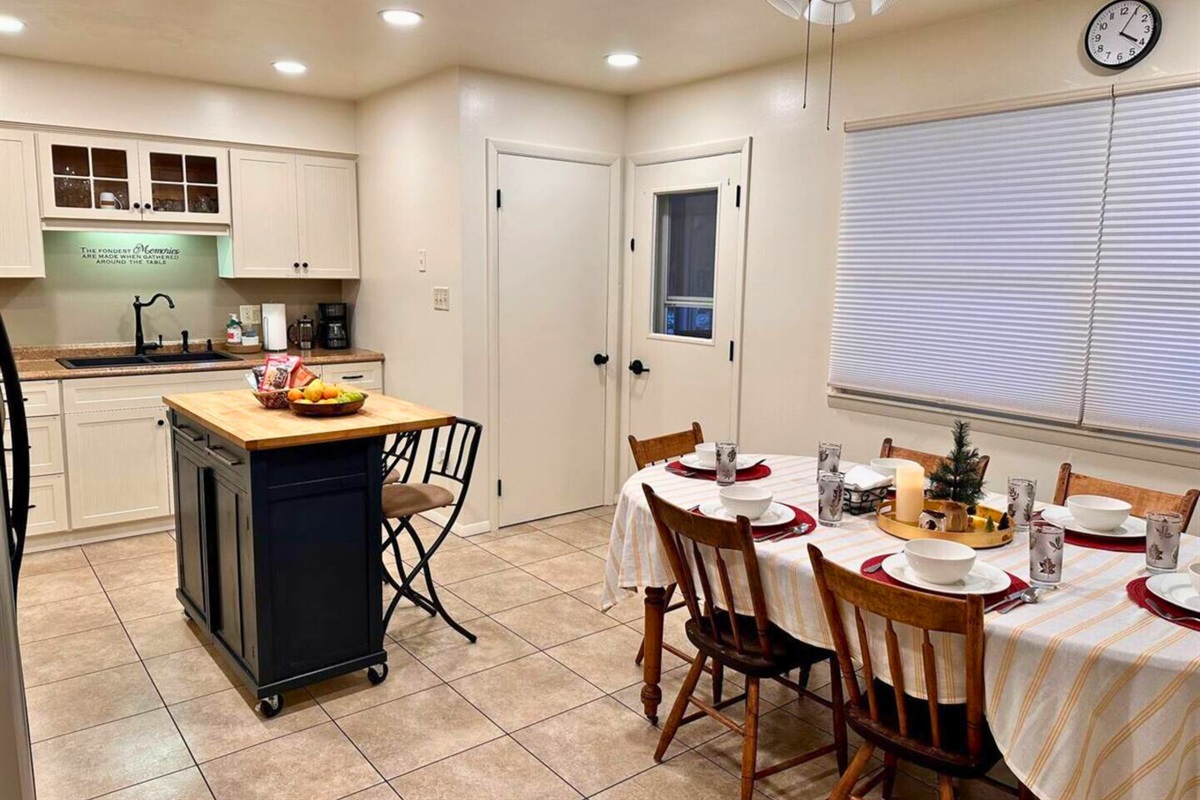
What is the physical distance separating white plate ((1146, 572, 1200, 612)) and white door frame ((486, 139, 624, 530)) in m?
3.24

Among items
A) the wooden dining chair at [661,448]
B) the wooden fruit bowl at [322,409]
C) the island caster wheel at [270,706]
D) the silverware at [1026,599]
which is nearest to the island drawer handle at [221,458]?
the wooden fruit bowl at [322,409]

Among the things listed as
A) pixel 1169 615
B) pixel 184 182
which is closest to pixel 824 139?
pixel 1169 615

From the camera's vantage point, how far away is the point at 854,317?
12.3ft

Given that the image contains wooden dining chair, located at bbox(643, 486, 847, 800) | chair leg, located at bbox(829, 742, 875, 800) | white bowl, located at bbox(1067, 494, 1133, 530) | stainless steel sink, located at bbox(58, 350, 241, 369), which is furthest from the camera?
stainless steel sink, located at bbox(58, 350, 241, 369)

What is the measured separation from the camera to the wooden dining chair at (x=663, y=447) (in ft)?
10.2

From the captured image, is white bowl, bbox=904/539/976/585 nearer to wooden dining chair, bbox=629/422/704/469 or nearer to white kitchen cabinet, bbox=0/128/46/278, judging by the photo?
wooden dining chair, bbox=629/422/704/469

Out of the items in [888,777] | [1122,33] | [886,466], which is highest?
[1122,33]

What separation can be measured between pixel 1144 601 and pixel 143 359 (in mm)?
4728

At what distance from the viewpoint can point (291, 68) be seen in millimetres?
4324

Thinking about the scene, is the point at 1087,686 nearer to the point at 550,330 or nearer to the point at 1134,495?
the point at 1134,495

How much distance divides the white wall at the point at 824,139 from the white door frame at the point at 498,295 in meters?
0.36

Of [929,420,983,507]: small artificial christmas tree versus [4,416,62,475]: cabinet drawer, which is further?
[4,416,62,475]: cabinet drawer

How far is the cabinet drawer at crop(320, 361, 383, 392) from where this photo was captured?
496cm

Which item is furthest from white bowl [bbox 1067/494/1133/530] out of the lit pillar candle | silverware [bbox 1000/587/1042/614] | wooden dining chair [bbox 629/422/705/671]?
wooden dining chair [bbox 629/422/705/671]
